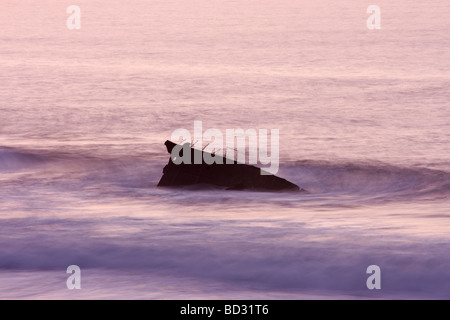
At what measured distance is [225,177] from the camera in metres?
18.1

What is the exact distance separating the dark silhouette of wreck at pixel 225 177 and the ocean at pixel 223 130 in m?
0.31

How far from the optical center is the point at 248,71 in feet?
138

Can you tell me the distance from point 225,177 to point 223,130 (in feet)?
36.5

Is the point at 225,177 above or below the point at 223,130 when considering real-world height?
below

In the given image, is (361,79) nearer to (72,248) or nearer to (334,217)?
(334,217)

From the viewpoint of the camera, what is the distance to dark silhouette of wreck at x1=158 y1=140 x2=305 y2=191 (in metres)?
17.6

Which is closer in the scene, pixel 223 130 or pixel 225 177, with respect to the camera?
pixel 225 177

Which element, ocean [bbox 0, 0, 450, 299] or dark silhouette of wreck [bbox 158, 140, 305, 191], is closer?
ocean [bbox 0, 0, 450, 299]

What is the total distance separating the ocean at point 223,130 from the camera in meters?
Answer: 12.0

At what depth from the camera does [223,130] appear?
1147 inches

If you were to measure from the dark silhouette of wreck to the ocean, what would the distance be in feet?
1.02

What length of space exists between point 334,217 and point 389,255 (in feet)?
10.6
